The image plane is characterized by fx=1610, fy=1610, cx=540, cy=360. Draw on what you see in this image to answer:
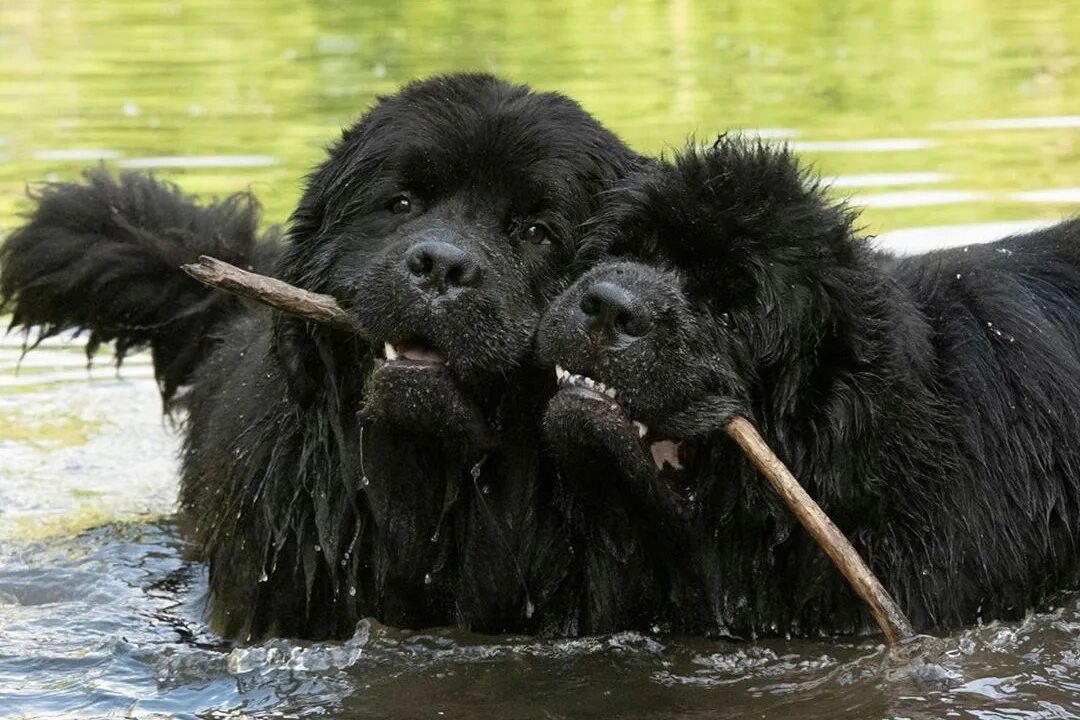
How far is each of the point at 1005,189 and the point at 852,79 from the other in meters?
4.11

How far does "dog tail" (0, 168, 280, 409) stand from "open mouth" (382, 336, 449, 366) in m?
1.86

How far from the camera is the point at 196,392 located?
575 centimetres

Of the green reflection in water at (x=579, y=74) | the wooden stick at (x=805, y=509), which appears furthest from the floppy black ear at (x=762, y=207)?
the green reflection in water at (x=579, y=74)

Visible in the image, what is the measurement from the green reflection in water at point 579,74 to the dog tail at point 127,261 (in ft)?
8.63

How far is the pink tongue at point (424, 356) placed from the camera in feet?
13.4

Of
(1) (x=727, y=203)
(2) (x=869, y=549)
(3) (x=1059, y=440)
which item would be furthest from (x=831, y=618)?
(1) (x=727, y=203)

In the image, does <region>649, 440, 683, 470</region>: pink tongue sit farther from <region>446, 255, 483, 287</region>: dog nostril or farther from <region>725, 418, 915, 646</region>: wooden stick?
<region>446, 255, 483, 287</region>: dog nostril

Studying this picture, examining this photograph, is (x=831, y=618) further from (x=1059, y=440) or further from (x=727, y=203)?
(x=727, y=203)

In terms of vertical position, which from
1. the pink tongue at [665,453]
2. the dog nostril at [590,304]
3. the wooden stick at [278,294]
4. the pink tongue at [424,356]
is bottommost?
the pink tongue at [665,453]

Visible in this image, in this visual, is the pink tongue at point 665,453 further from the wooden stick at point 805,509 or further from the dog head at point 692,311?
the wooden stick at point 805,509

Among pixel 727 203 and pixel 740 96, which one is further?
pixel 740 96

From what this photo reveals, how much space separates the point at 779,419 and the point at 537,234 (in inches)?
33.1

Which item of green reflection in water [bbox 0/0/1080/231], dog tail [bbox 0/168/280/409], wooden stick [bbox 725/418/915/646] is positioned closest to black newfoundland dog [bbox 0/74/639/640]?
wooden stick [bbox 725/418/915/646]

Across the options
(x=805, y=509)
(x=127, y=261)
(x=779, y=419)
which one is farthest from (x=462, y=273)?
(x=127, y=261)
